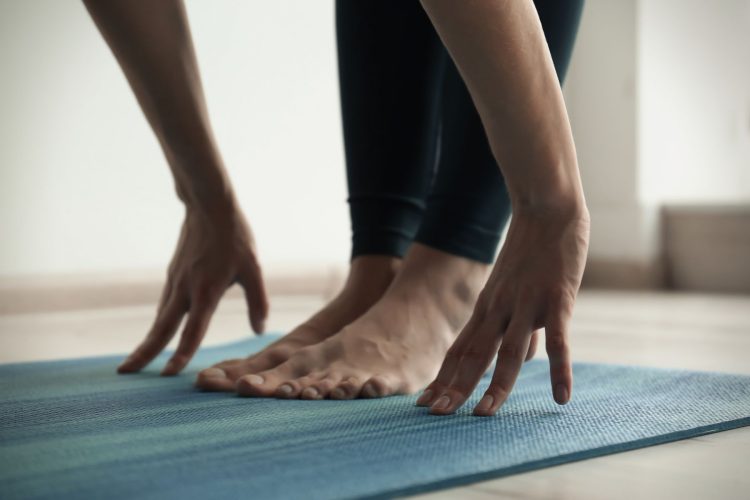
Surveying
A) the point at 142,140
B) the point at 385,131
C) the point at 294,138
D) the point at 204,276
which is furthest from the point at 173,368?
the point at 294,138

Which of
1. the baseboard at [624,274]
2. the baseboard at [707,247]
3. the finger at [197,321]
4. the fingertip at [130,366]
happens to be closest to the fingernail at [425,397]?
the finger at [197,321]

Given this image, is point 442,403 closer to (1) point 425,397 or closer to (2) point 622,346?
(1) point 425,397

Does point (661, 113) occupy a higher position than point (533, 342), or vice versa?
point (661, 113)

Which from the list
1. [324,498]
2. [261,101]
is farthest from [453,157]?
[261,101]

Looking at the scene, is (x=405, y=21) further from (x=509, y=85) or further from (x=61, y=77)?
(x=61, y=77)

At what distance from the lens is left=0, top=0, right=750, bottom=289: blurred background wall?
2.30 metres

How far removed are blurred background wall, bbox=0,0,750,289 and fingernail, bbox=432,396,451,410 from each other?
1641 millimetres

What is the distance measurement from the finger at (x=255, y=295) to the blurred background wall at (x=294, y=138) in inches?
49.2

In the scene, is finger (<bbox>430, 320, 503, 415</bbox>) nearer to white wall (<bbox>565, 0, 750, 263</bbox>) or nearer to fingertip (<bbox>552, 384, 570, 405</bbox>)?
fingertip (<bbox>552, 384, 570, 405</bbox>)

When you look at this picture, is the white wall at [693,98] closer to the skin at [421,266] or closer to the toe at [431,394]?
the skin at [421,266]

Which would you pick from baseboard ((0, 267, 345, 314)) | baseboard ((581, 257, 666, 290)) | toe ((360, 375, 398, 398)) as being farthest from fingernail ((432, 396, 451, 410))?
baseboard ((581, 257, 666, 290))

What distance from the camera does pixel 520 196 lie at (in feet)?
2.78

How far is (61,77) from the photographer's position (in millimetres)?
2352

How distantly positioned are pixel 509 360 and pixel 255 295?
429 mm
